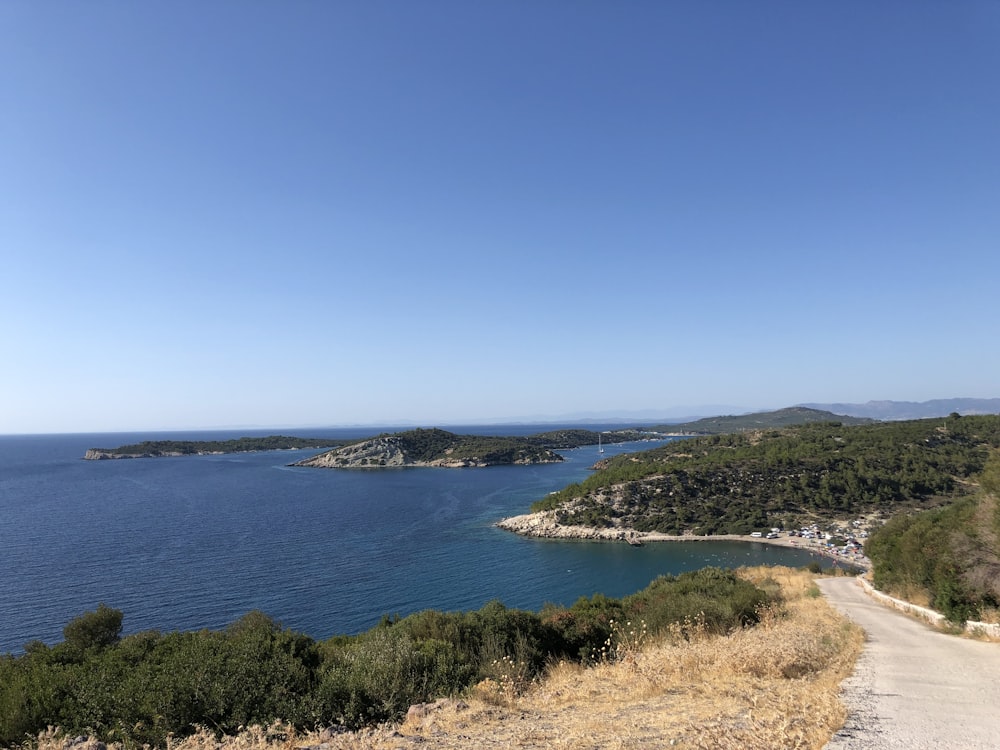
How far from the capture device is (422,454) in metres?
172

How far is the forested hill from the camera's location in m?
71.6

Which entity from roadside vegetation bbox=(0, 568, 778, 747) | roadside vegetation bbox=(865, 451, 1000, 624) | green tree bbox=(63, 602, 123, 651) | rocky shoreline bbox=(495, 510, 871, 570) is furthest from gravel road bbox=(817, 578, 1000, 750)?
rocky shoreline bbox=(495, 510, 871, 570)

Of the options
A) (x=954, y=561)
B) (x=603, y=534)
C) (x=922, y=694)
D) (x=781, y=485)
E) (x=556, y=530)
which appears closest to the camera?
(x=922, y=694)

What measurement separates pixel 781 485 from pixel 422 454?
117735 mm

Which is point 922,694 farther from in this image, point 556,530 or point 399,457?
point 399,457

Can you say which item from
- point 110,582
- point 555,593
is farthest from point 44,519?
point 555,593

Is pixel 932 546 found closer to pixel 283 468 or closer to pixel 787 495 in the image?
pixel 787 495

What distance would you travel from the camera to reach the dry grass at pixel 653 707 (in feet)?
19.7

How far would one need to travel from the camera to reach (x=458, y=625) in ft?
50.2

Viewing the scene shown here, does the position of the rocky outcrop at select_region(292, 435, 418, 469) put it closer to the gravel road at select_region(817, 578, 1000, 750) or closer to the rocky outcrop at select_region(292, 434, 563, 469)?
the rocky outcrop at select_region(292, 434, 563, 469)

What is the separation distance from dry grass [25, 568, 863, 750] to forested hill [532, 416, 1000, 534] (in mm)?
64182

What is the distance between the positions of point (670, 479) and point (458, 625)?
72895 mm

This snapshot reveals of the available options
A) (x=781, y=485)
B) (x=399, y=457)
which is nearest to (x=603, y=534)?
(x=781, y=485)

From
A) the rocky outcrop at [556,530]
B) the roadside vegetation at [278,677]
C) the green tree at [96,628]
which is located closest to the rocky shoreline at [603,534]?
the rocky outcrop at [556,530]
